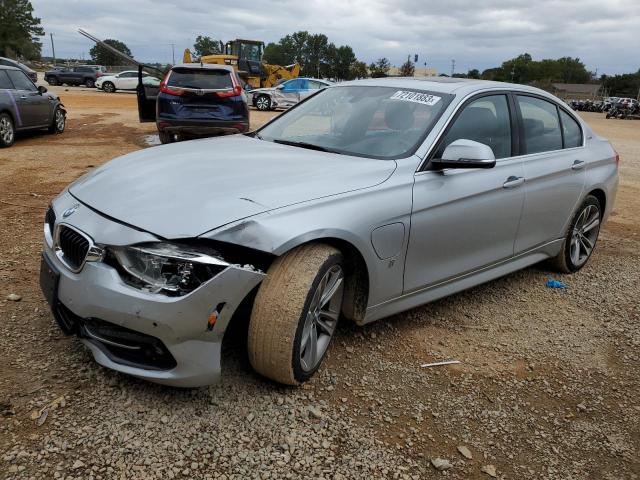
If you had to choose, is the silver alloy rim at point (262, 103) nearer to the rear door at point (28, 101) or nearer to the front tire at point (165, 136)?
the rear door at point (28, 101)

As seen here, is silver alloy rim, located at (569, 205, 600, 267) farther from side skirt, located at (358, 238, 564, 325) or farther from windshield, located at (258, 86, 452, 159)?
windshield, located at (258, 86, 452, 159)

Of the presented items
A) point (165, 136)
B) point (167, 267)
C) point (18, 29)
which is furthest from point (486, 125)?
point (18, 29)

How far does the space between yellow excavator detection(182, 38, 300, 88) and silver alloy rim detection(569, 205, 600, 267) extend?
2478cm

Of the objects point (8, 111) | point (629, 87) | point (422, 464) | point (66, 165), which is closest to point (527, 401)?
point (422, 464)

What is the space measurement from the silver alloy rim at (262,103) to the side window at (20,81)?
1299 centimetres

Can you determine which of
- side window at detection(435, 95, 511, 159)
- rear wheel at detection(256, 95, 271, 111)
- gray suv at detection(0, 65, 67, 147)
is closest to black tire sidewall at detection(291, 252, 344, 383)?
side window at detection(435, 95, 511, 159)

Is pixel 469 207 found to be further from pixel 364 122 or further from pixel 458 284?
pixel 364 122

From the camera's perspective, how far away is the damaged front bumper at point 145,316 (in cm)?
242

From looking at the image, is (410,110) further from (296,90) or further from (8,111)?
(296,90)

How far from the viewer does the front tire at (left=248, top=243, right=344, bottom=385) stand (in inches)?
103

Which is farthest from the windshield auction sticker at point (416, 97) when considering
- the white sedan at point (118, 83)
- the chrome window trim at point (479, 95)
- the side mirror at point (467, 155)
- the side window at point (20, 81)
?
the white sedan at point (118, 83)

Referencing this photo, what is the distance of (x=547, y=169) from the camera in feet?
14.1

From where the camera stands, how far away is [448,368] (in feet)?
10.9

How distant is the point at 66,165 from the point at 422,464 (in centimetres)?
797
